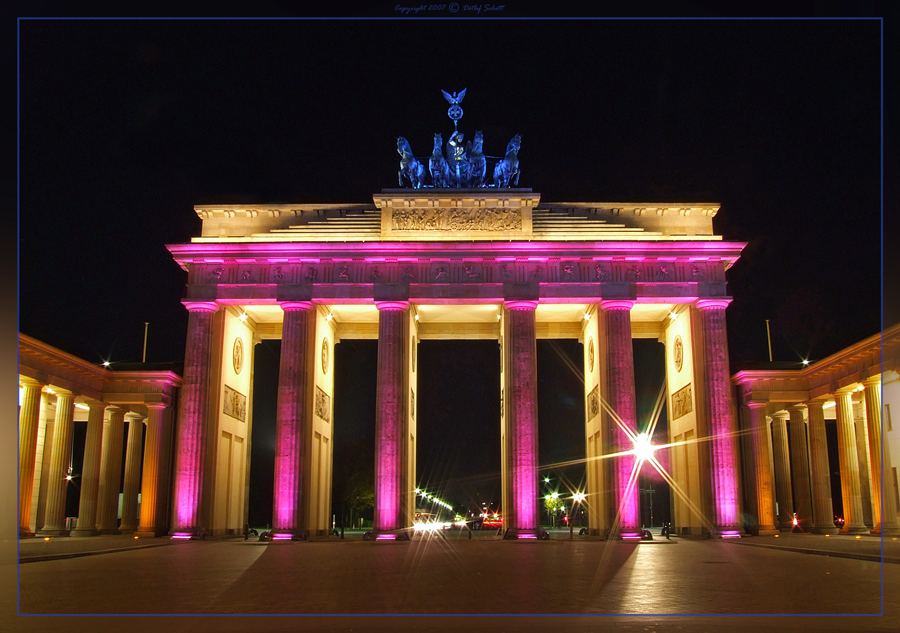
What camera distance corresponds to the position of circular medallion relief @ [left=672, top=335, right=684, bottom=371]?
139ft

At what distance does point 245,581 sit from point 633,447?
26.4m

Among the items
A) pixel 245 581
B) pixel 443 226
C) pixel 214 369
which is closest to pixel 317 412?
pixel 214 369

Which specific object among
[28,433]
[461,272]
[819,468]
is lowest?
[819,468]

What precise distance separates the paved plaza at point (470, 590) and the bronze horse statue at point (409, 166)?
24.3 meters

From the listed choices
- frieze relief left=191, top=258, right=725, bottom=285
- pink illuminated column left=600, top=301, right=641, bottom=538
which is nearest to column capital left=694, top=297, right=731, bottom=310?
frieze relief left=191, top=258, right=725, bottom=285

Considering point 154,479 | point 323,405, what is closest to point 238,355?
point 323,405

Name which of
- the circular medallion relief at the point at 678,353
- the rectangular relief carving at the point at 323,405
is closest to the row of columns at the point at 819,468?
the circular medallion relief at the point at 678,353

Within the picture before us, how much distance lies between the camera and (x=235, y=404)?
139 feet

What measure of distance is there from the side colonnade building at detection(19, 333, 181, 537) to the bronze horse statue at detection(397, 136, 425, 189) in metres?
17.6

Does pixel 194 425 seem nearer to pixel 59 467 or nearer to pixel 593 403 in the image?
pixel 59 467

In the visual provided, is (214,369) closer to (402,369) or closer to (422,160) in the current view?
(402,369)

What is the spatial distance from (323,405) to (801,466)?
28.5 m

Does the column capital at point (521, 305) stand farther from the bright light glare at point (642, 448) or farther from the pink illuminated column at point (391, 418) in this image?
the bright light glare at point (642, 448)

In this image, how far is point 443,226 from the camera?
1606 inches
